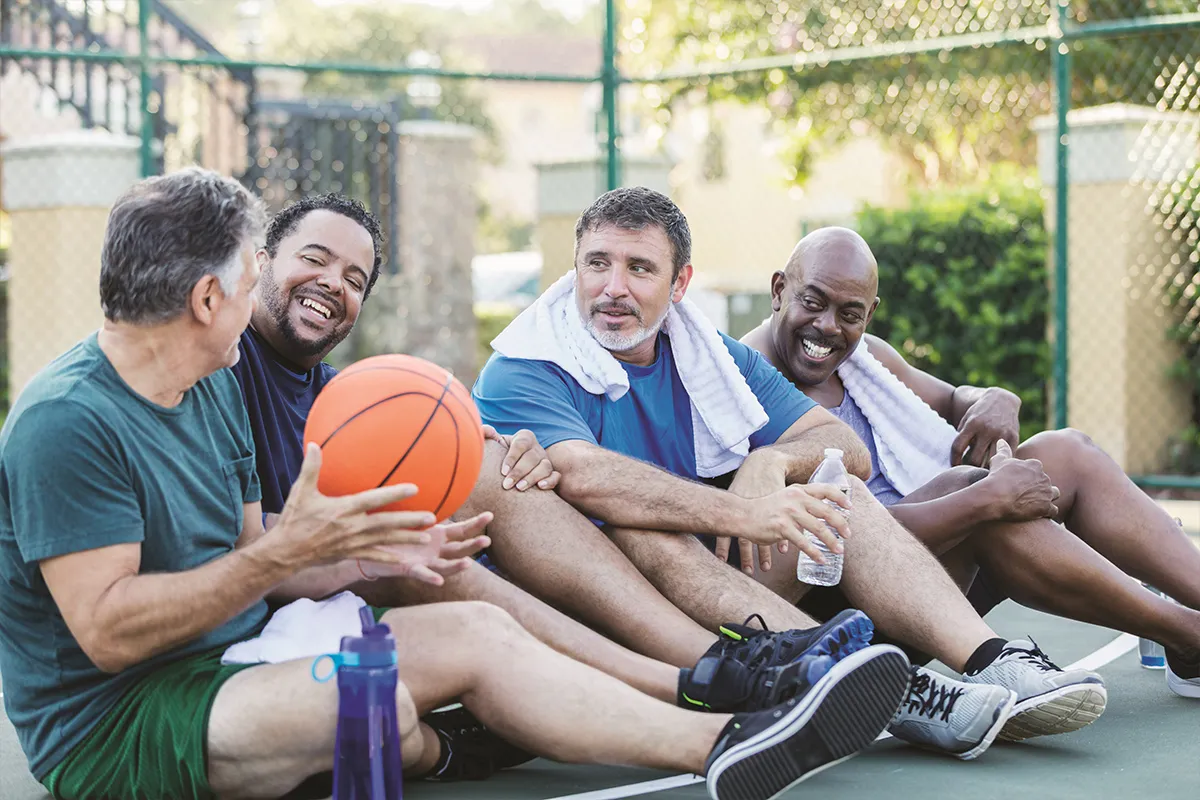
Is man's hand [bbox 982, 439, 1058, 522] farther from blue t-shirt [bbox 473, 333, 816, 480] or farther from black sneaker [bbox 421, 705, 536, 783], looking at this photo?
black sneaker [bbox 421, 705, 536, 783]

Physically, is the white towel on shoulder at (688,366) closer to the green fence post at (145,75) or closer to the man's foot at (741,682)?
the man's foot at (741,682)

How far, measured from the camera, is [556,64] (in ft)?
166

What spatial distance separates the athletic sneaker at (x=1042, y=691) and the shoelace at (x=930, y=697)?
0.27 ft

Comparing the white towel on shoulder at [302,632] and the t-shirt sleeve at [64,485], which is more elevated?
the t-shirt sleeve at [64,485]

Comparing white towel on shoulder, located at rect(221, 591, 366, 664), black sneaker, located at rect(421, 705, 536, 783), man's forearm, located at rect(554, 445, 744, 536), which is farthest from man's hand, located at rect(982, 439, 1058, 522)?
white towel on shoulder, located at rect(221, 591, 366, 664)

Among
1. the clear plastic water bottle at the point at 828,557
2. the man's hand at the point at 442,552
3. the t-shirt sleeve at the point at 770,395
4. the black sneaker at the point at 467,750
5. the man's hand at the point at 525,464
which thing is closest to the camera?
the man's hand at the point at 442,552

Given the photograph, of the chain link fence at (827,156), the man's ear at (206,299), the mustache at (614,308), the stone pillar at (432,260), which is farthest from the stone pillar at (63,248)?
the man's ear at (206,299)

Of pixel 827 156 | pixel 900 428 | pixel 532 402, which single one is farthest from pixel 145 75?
pixel 827 156

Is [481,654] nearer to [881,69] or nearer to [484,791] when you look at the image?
[484,791]

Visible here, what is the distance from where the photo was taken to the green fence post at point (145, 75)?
8.16 meters

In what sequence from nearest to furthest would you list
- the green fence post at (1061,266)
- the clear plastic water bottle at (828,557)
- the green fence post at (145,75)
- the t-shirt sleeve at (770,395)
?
the clear plastic water bottle at (828,557), the t-shirt sleeve at (770,395), the green fence post at (145,75), the green fence post at (1061,266)

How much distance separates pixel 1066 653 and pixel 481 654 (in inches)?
103

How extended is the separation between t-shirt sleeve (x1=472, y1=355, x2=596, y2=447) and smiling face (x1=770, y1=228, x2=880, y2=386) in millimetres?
947

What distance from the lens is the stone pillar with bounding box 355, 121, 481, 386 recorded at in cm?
1289
